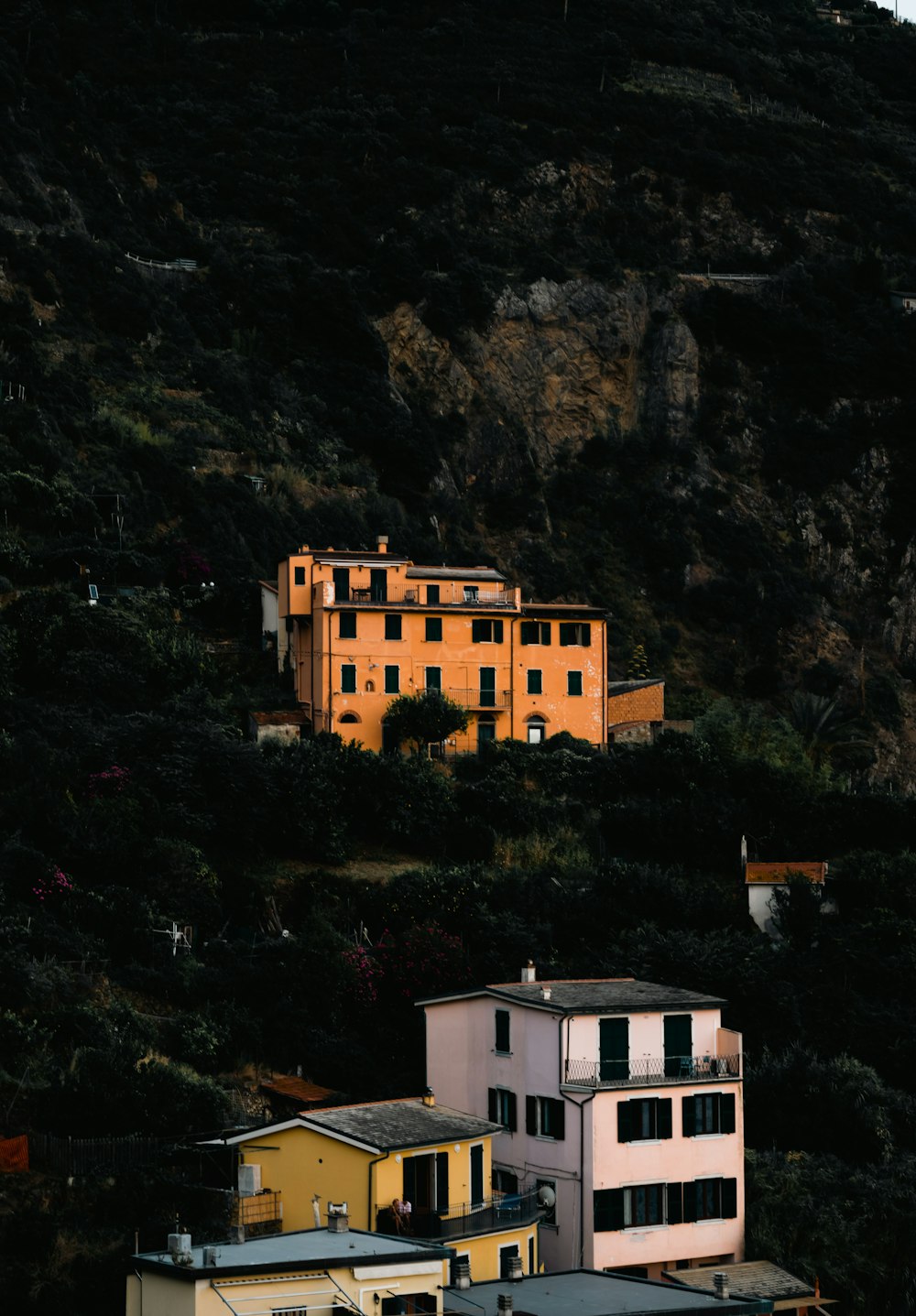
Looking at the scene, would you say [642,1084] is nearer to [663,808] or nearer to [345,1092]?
[345,1092]

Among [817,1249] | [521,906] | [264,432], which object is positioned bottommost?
[817,1249]

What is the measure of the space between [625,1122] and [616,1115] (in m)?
0.24

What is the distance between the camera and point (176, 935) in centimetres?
5906

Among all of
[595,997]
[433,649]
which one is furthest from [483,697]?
[595,997]

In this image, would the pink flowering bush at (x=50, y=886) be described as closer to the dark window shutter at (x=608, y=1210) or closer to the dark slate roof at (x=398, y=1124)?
the dark slate roof at (x=398, y=1124)

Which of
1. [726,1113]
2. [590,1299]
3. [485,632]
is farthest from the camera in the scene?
[485,632]

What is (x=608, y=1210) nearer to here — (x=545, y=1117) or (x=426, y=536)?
(x=545, y=1117)

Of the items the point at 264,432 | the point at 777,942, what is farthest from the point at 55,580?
the point at 777,942

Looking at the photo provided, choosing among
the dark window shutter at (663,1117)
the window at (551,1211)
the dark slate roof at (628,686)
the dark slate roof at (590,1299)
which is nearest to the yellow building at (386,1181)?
the dark slate roof at (590,1299)

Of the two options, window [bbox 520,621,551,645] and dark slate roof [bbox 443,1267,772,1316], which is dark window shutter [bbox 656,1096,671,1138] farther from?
window [bbox 520,621,551,645]

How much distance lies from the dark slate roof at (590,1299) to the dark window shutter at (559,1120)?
4961 millimetres

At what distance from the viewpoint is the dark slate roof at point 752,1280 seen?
4258 centimetres

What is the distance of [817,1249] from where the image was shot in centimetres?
4653

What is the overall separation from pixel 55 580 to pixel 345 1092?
3213 cm
